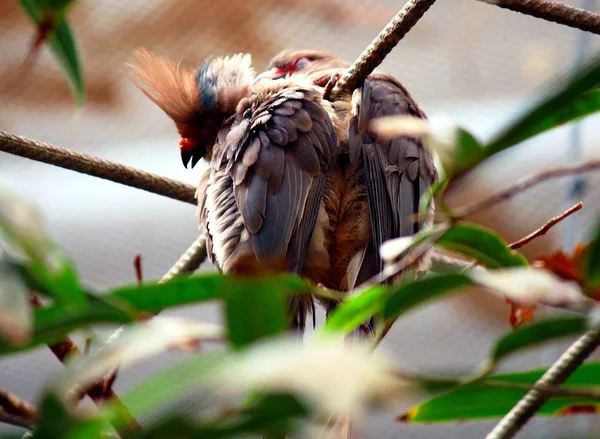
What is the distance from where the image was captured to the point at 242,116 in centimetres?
168

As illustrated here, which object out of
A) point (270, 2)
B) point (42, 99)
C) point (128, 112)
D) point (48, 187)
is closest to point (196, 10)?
point (270, 2)

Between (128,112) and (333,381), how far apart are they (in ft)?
9.30

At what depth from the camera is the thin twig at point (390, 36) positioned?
4.60ft

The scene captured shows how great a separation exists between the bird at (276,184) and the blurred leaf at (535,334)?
2.68 ft

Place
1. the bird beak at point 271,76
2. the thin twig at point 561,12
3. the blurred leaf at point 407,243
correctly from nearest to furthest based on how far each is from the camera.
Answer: the blurred leaf at point 407,243 → the thin twig at point 561,12 → the bird beak at point 271,76

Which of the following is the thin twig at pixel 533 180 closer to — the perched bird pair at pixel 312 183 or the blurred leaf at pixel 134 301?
the blurred leaf at pixel 134 301

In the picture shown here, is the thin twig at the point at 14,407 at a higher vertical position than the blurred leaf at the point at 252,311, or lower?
lower

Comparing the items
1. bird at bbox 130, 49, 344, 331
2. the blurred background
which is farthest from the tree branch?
the blurred background

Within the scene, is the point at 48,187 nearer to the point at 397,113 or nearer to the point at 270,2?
the point at 270,2

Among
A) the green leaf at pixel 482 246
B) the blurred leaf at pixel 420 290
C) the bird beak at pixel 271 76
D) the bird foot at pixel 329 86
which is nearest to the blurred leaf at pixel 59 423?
the blurred leaf at pixel 420 290

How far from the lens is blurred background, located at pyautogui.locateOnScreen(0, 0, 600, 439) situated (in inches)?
114

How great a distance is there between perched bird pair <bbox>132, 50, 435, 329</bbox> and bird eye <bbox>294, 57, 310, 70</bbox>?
400mm

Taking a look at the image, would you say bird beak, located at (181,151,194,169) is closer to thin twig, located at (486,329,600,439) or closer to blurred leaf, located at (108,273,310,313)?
thin twig, located at (486,329,600,439)

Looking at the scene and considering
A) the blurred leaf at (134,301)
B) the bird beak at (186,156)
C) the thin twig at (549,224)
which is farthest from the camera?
the bird beak at (186,156)
